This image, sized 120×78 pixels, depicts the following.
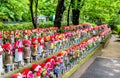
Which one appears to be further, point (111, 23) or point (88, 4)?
point (111, 23)

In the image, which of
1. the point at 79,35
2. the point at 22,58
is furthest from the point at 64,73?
the point at 79,35

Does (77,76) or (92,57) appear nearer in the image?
(77,76)

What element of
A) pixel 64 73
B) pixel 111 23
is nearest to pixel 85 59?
pixel 64 73

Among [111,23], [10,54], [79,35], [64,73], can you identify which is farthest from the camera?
[111,23]

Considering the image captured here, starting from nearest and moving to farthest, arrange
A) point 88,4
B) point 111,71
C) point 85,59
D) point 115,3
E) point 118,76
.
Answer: point 118,76
point 111,71
point 85,59
point 88,4
point 115,3

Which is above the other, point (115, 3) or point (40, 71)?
point (115, 3)

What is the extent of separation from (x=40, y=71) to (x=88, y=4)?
12.6 meters

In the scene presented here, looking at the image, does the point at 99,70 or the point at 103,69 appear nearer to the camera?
the point at 99,70

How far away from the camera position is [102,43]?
1225 cm

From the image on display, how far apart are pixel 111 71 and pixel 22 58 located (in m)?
3.95

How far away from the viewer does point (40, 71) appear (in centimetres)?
389

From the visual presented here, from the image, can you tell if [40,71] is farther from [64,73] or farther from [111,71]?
[111,71]

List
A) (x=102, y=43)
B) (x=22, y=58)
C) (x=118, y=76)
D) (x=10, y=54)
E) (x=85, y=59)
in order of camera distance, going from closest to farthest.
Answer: (x=10, y=54), (x=22, y=58), (x=118, y=76), (x=85, y=59), (x=102, y=43)

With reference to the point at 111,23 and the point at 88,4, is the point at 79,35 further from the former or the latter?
the point at 111,23
